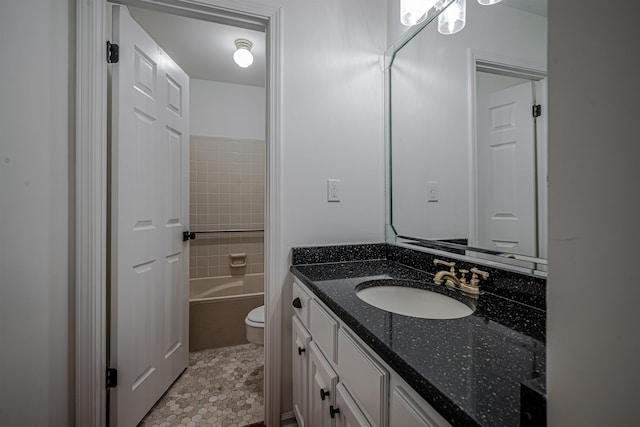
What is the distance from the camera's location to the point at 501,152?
90 centimetres

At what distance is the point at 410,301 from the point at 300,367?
1.79 feet

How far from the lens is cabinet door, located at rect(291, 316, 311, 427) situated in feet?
3.53

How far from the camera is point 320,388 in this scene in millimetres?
884

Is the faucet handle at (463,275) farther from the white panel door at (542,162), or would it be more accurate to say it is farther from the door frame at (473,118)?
the white panel door at (542,162)

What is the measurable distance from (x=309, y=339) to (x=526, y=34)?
1224mm

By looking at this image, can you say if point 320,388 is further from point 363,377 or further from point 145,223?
point 145,223

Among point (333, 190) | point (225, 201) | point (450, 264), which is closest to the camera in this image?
point (450, 264)

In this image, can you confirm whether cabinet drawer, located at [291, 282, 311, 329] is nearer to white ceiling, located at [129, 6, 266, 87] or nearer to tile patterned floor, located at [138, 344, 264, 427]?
tile patterned floor, located at [138, 344, 264, 427]

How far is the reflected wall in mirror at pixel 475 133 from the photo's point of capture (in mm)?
792
